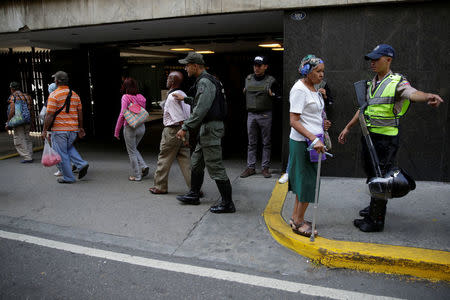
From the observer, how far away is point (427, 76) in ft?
18.9

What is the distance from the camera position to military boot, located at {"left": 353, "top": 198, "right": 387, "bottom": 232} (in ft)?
13.4

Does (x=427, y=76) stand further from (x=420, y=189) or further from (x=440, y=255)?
(x=440, y=255)

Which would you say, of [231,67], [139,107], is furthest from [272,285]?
[231,67]

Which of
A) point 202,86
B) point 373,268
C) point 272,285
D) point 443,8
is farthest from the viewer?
point 443,8

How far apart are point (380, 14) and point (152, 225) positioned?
182 inches

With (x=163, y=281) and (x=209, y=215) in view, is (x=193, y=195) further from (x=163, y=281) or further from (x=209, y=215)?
(x=163, y=281)

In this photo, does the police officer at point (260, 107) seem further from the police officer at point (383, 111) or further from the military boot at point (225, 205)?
the police officer at point (383, 111)

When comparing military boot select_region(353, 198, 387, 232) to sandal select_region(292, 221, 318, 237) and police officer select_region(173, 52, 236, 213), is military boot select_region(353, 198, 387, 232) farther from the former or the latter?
police officer select_region(173, 52, 236, 213)

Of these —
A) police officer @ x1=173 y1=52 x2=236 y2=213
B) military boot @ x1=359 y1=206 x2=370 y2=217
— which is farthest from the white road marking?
police officer @ x1=173 y1=52 x2=236 y2=213

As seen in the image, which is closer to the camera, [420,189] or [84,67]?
[420,189]

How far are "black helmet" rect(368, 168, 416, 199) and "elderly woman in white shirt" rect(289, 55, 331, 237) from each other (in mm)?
628

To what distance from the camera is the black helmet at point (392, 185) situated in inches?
143

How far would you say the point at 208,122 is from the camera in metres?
4.84

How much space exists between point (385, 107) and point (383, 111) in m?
0.05
